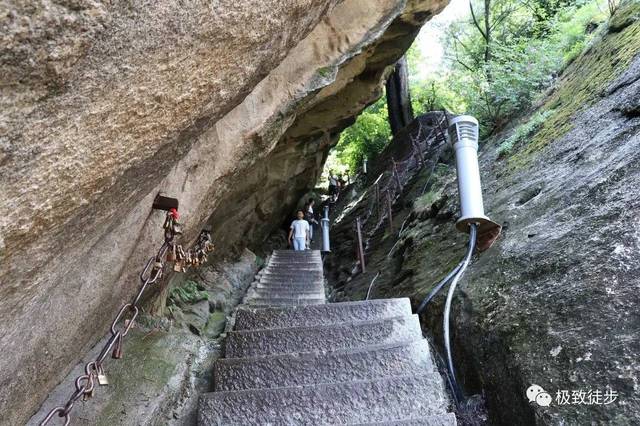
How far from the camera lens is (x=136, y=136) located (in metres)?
1.94

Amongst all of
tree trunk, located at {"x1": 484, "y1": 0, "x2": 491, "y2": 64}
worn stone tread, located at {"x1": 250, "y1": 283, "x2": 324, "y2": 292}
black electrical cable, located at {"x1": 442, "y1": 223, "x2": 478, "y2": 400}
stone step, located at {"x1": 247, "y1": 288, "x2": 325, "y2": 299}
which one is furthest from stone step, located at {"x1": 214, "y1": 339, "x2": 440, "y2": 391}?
tree trunk, located at {"x1": 484, "y1": 0, "x2": 491, "y2": 64}

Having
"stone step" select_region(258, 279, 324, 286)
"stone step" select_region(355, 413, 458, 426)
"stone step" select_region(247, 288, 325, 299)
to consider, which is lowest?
"stone step" select_region(355, 413, 458, 426)

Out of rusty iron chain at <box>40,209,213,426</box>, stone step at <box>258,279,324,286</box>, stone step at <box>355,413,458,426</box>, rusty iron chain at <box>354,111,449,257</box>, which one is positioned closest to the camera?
rusty iron chain at <box>40,209,213,426</box>

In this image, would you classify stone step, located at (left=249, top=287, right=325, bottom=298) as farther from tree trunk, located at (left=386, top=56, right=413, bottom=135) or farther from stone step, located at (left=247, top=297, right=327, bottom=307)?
tree trunk, located at (left=386, top=56, right=413, bottom=135)

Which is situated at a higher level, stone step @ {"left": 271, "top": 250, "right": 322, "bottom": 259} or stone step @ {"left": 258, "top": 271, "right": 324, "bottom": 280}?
stone step @ {"left": 271, "top": 250, "right": 322, "bottom": 259}

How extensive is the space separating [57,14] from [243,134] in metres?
2.75

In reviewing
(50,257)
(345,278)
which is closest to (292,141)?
(345,278)

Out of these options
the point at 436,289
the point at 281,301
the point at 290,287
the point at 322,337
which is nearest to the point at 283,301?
the point at 281,301

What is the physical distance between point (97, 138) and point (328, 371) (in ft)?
8.33

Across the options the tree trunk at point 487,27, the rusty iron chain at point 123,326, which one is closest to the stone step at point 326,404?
the rusty iron chain at point 123,326

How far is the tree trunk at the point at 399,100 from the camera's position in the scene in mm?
17734

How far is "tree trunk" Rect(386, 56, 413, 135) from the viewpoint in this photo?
17.7 m

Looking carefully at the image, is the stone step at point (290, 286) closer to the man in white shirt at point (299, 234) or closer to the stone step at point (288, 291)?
the stone step at point (288, 291)

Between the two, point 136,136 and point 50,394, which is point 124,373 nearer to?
point 50,394
